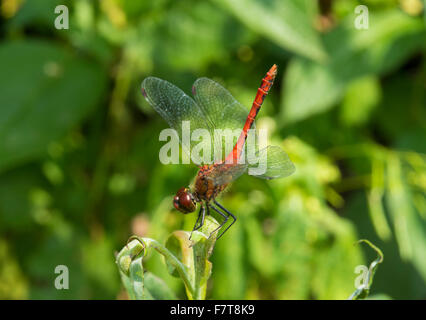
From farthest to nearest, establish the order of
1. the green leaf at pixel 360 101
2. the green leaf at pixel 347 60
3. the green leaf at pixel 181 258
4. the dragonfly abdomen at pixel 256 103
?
1. the green leaf at pixel 360 101
2. the green leaf at pixel 347 60
3. the dragonfly abdomen at pixel 256 103
4. the green leaf at pixel 181 258

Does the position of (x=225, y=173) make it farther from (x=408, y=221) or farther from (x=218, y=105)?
(x=408, y=221)

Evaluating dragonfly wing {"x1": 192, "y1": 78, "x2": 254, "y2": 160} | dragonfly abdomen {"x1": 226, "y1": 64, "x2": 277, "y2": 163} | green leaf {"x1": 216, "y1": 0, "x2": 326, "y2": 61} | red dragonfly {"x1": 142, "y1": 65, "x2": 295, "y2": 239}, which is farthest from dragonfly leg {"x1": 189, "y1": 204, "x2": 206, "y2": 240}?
green leaf {"x1": 216, "y1": 0, "x2": 326, "y2": 61}

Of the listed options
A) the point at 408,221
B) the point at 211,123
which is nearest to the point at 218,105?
the point at 211,123

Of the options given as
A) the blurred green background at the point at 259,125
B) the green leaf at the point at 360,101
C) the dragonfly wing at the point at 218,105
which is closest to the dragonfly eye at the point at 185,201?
the dragonfly wing at the point at 218,105

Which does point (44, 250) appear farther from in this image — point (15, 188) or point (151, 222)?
point (151, 222)

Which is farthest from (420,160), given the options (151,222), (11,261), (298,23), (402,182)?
(11,261)

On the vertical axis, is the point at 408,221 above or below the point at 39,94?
below

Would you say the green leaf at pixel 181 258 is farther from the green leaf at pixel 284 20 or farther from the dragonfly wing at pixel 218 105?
the green leaf at pixel 284 20
